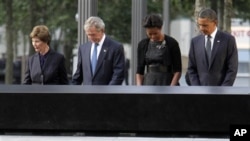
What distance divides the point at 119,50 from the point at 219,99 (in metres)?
2.08

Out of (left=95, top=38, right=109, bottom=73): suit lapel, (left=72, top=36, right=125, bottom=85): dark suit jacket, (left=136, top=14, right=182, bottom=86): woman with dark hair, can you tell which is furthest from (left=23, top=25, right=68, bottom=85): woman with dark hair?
(left=136, top=14, right=182, bottom=86): woman with dark hair

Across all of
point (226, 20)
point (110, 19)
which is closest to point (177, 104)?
point (226, 20)

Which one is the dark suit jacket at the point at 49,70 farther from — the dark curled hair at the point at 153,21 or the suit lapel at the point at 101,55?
the dark curled hair at the point at 153,21

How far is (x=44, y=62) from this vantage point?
33.3 ft

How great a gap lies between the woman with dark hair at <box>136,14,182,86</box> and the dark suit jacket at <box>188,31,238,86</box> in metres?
0.23

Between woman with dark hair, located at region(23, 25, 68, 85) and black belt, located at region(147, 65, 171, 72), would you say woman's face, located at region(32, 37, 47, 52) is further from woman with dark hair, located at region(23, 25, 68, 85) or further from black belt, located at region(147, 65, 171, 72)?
black belt, located at region(147, 65, 171, 72)

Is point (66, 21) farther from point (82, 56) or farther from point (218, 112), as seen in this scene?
point (218, 112)

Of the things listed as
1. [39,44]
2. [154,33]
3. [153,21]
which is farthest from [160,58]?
[39,44]

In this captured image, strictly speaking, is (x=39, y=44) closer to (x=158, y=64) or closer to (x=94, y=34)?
(x=94, y=34)

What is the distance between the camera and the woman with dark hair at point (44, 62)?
32.8 ft

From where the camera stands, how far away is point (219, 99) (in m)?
8.41

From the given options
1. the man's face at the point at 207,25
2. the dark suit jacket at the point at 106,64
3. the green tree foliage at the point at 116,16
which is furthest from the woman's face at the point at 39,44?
the green tree foliage at the point at 116,16

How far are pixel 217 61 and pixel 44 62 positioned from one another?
84.5 inches

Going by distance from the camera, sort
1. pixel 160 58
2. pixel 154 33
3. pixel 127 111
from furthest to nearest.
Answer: pixel 160 58
pixel 154 33
pixel 127 111
